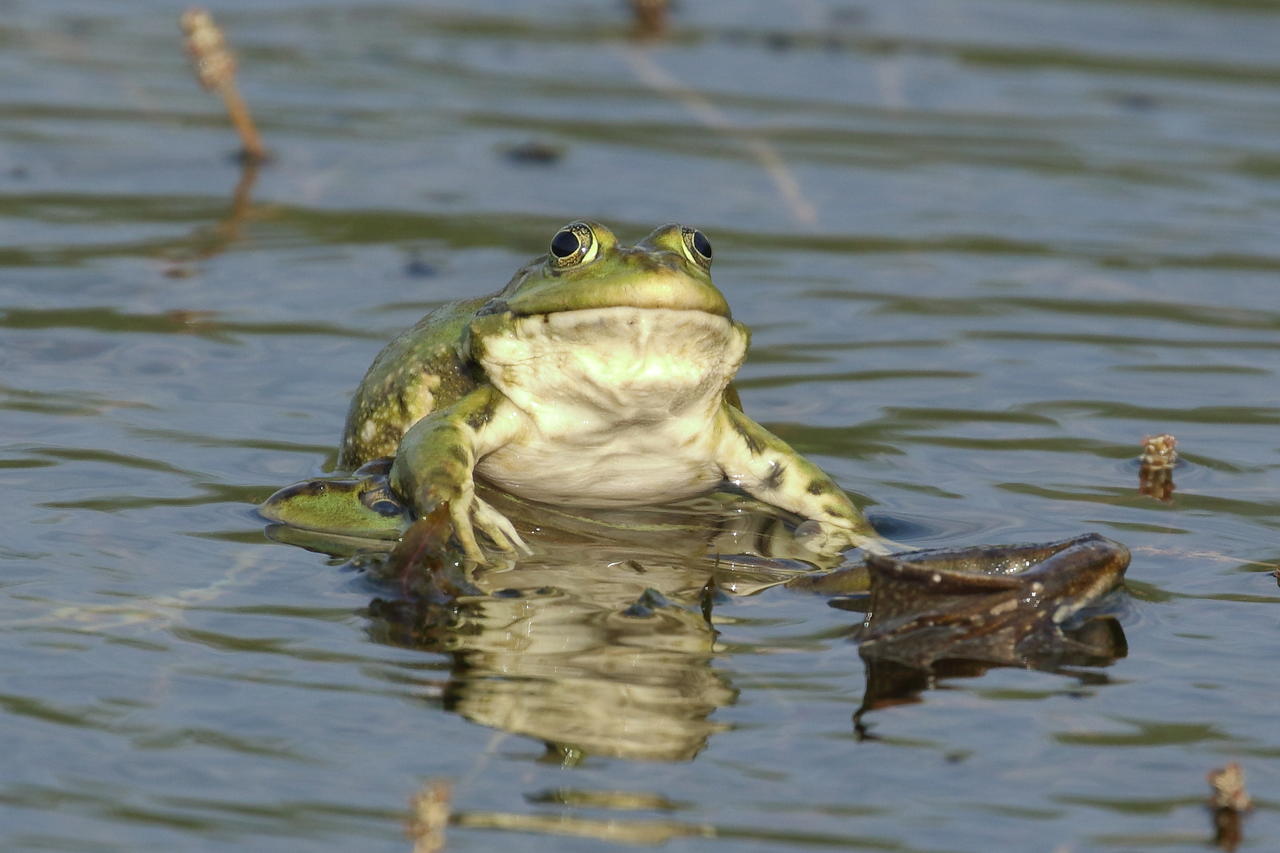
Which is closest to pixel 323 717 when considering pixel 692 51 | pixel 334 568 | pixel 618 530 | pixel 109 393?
pixel 334 568

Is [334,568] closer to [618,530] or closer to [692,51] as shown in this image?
[618,530]

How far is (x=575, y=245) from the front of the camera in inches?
222

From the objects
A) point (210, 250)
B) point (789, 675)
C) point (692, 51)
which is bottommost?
point (789, 675)

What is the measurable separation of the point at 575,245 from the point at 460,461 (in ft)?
2.49

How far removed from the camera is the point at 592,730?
4.30 meters

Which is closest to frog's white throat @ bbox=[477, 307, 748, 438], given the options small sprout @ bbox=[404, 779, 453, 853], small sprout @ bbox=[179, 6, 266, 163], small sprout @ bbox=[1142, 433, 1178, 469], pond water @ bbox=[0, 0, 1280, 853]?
pond water @ bbox=[0, 0, 1280, 853]

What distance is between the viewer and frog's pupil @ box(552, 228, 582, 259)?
18.5 feet

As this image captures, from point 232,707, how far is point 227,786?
1.42 ft

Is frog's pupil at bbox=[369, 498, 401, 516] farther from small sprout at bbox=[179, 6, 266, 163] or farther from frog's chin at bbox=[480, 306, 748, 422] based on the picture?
small sprout at bbox=[179, 6, 266, 163]

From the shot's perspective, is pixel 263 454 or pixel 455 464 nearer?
pixel 455 464

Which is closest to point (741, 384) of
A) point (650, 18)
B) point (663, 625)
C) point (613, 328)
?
point (613, 328)

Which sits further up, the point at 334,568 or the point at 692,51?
the point at 692,51

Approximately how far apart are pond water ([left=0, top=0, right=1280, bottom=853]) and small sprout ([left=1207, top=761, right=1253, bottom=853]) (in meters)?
0.06

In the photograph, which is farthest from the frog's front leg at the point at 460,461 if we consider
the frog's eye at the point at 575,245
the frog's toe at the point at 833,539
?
the frog's toe at the point at 833,539
